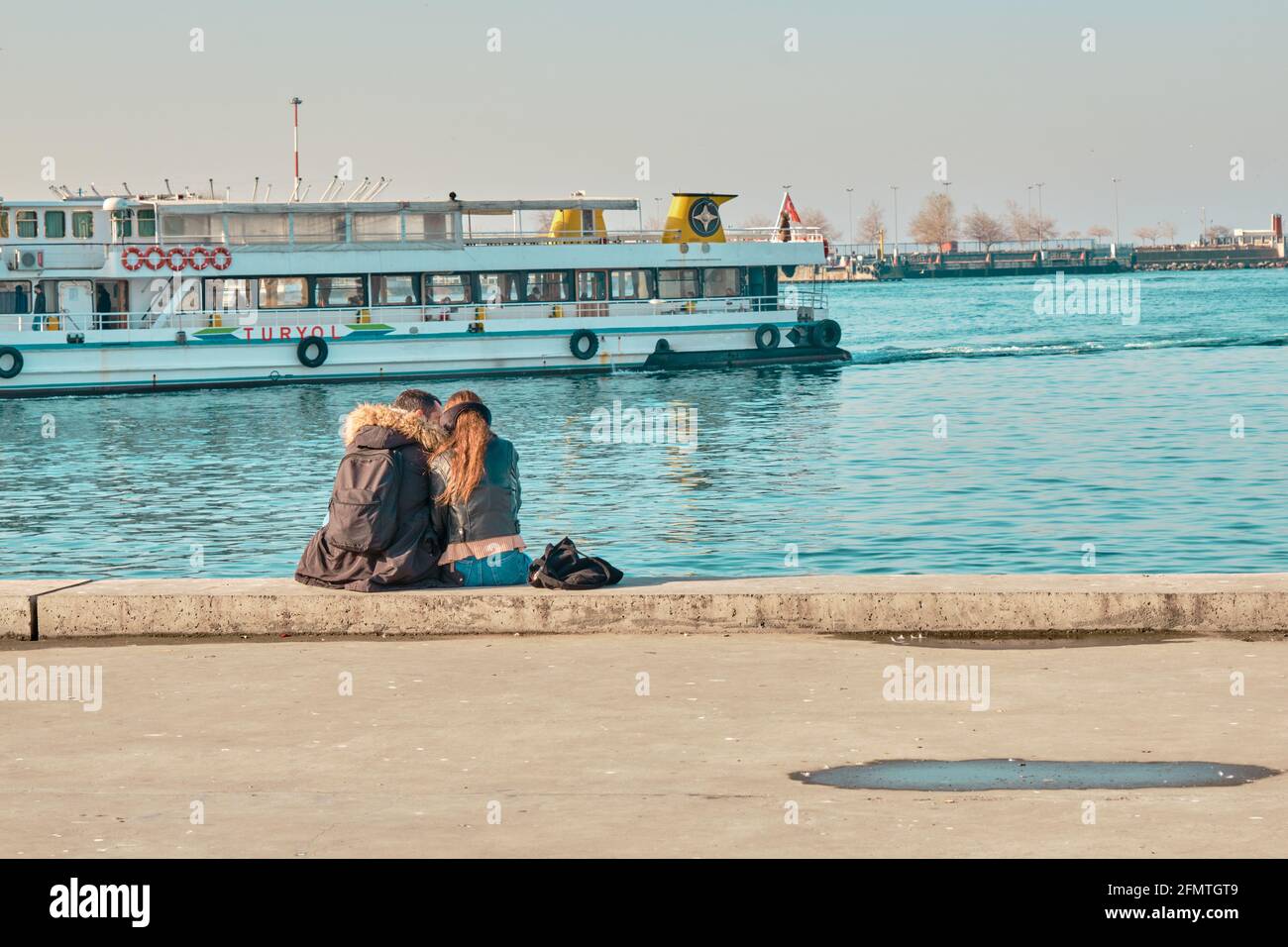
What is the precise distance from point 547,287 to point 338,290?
20.7 feet

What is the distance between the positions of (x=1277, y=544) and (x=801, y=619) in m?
13.1

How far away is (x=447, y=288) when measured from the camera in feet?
174

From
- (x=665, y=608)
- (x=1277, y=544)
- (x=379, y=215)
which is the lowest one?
(x=1277, y=544)

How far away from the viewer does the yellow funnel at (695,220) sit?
185ft

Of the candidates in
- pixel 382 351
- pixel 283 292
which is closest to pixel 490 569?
pixel 382 351

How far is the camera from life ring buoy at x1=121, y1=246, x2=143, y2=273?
49.1 m

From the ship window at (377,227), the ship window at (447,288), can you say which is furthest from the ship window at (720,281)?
the ship window at (377,227)

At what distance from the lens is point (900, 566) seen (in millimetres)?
18922

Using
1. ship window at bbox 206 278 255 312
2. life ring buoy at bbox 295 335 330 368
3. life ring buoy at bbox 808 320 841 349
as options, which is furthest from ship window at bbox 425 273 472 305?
life ring buoy at bbox 808 320 841 349

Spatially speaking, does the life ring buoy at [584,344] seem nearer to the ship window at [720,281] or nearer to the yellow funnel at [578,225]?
the yellow funnel at [578,225]

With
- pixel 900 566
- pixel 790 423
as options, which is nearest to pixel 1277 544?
pixel 900 566

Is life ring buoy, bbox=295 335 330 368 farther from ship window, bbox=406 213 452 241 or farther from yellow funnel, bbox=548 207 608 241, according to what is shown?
yellow funnel, bbox=548 207 608 241

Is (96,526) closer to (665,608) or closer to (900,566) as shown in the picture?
(900,566)
